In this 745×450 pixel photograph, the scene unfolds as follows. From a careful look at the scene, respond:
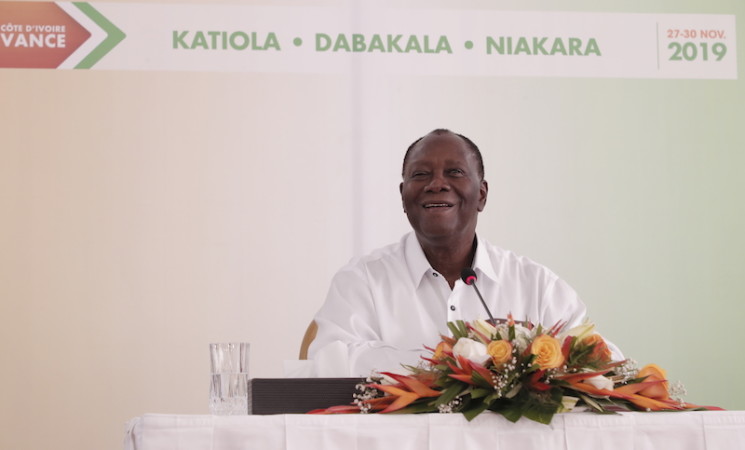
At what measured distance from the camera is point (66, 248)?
155 inches

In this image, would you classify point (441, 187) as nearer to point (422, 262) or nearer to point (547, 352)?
point (422, 262)

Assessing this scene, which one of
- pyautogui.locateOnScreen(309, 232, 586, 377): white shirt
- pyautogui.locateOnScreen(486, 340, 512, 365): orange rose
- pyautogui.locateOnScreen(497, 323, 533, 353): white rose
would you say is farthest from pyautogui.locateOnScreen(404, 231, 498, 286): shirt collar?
pyautogui.locateOnScreen(486, 340, 512, 365): orange rose

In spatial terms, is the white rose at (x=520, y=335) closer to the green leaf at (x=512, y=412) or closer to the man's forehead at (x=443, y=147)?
the green leaf at (x=512, y=412)

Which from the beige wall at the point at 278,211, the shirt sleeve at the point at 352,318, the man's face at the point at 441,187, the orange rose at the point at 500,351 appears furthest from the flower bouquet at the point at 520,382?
the beige wall at the point at 278,211

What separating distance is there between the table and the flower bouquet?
0.03 meters

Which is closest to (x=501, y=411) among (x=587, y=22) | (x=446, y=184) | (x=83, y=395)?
(x=446, y=184)

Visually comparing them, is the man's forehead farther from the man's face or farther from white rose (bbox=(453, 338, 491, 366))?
white rose (bbox=(453, 338, 491, 366))

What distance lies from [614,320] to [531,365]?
8.47ft

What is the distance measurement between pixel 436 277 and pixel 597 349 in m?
1.25

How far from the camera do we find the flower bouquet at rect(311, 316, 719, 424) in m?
1.68

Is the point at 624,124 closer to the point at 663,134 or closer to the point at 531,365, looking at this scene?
the point at 663,134

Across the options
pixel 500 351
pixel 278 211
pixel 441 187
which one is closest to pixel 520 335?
pixel 500 351

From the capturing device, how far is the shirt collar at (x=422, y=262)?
9.74 ft

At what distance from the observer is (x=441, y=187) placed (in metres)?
2.90
